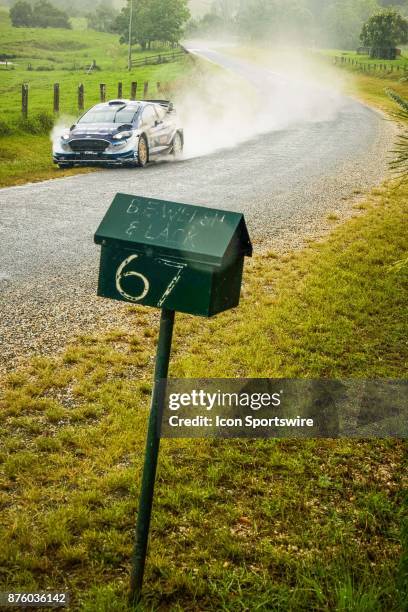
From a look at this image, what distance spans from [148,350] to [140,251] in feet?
9.62

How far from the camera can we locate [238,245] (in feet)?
8.14

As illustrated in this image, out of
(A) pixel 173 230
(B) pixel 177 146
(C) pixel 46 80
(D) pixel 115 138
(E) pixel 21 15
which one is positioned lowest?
(B) pixel 177 146

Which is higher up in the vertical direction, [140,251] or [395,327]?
[140,251]

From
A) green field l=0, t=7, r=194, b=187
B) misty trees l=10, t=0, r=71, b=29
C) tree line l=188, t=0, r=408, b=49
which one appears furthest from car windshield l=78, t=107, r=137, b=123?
tree line l=188, t=0, r=408, b=49

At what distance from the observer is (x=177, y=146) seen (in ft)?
53.9

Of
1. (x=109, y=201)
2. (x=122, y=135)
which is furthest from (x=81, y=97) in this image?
(x=109, y=201)

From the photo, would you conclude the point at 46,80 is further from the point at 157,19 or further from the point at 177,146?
the point at 157,19

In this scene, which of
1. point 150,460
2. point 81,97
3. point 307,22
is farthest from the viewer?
point 307,22

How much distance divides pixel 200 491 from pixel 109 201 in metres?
8.12

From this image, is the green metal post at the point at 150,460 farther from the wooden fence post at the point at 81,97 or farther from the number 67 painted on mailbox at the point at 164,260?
the wooden fence post at the point at 81,97

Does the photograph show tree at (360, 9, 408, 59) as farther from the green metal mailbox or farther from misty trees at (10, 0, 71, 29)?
the green metal mailbox

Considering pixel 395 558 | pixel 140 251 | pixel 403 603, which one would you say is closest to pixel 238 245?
pixel 140 251

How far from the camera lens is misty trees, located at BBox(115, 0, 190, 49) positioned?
2466 inches

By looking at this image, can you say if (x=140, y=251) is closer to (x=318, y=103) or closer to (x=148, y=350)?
(x=148, y=350)
